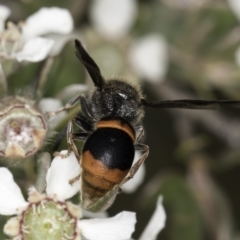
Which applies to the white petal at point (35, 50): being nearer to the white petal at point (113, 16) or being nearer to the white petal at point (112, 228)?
the white petal at point (112, 228)

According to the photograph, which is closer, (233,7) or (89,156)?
(89,156)

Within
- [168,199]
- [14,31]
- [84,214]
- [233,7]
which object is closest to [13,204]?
[84,214]

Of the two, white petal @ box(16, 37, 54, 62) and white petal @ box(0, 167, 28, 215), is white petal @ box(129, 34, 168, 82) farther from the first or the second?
white petal @ box(0, 167, 28, 215)

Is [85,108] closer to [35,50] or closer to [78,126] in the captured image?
[78,126]

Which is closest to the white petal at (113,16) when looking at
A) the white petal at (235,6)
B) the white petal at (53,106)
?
the white petal at (235,6)

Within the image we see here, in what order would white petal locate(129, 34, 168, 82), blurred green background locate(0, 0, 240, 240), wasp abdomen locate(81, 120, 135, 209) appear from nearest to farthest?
wasp abdomen locate(81, 120, 135, 209)
blurred green background locate(0, 0, 240, 240)
white petal locate(129, 34, 168, 82)

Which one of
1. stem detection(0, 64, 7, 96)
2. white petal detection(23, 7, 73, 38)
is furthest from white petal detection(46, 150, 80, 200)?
white petal detection(23, 7, 73, 38)

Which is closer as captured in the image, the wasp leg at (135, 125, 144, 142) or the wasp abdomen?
the wasp abdomen

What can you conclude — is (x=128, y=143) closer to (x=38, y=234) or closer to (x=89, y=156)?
(x=89, y=156)

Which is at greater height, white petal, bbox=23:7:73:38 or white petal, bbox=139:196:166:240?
white petal, bbox=23:7:73:38
